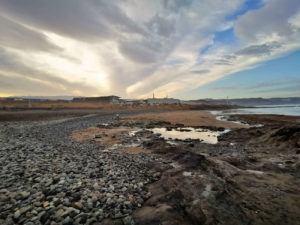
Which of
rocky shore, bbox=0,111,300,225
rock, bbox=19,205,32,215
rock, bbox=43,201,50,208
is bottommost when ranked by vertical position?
rocky shore, bbox=0,111,300,225

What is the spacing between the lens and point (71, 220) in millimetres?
3020

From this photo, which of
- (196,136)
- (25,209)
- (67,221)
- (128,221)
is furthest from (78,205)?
(196,136)

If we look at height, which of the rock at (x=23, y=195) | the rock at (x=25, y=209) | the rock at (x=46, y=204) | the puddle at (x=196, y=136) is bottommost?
the puddle at (x=196, y=136)

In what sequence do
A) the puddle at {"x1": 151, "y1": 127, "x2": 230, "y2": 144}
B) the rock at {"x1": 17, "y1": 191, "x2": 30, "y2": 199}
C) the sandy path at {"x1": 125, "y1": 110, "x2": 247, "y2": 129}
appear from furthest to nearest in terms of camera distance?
the sandy path at {"x1": 125, "y1": 110, "x2": 247, "y2": 129} → the puddle at {"x1": 151, "y1": 127, "x2": 230, "y2": 144} → the rock at {"x1": 17, "y1": 191, "x2": 30, "y2": 199}

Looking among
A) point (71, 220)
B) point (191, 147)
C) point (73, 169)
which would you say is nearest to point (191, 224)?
point (71, 220)

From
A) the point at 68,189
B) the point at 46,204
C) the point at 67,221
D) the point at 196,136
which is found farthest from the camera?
the point at 196,136

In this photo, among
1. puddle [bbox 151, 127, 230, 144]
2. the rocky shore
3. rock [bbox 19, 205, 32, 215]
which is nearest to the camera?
rock [bbox 19, 205, 32, 215]

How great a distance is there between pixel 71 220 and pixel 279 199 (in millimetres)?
5356

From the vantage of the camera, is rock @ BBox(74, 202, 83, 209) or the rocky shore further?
rock @ BBox(74, 202, 83, 209)

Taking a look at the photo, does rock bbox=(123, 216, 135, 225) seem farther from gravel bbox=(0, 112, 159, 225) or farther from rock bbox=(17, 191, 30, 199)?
rock bbox=(17, 191, 30, 199)

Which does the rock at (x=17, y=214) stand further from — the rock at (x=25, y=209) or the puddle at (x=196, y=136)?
the puddle at (x=196, y=136)

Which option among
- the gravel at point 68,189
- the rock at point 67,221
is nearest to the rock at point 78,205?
the gravel at point 68,189

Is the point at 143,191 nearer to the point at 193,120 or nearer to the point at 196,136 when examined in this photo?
the point at 196,136

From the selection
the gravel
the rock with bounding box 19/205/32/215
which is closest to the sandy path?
the gravel
